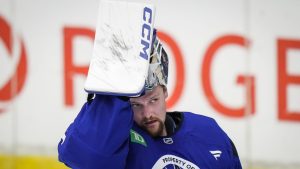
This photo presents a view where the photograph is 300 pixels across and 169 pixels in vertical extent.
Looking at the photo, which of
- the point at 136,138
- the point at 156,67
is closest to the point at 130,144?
the point at 136,138

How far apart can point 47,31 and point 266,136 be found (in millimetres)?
1100

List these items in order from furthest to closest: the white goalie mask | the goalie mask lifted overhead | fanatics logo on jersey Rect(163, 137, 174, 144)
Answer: fanatics logo on jersey Rect(163, 137, 174, 144)
the white goalie mask
the goalie mask lifted overhead

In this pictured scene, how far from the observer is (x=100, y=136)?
3.37 ft

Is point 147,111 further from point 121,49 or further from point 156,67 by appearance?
point 121,49

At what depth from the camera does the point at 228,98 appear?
2.59 metres

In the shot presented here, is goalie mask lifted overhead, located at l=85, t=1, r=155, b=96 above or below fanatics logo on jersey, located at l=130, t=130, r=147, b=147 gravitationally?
above

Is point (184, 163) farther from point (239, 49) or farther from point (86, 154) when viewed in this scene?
point (239, 49)

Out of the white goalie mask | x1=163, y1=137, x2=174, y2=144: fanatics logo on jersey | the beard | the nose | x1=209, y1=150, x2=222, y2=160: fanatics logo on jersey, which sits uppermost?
the white goalie mask

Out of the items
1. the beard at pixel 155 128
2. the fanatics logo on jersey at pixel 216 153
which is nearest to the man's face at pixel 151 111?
the beard at pixel 155 128

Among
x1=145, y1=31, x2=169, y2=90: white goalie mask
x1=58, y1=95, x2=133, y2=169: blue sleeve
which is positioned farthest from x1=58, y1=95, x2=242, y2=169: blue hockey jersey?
x1=145, y1=31, x2=169, y2=90: white goalie mask

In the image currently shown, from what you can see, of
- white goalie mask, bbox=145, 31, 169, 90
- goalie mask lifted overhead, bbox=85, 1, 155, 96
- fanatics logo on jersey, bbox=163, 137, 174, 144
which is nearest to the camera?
goalie mask lifted overhead, bbox=85, 1, 155, 96

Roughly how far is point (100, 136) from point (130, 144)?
180 millimetres

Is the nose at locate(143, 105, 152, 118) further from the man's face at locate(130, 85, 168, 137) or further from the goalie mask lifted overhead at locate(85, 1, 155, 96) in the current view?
the goalie mask lifted overhead at locate(85, 1, 155, 96)

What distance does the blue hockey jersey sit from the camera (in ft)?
3.38
